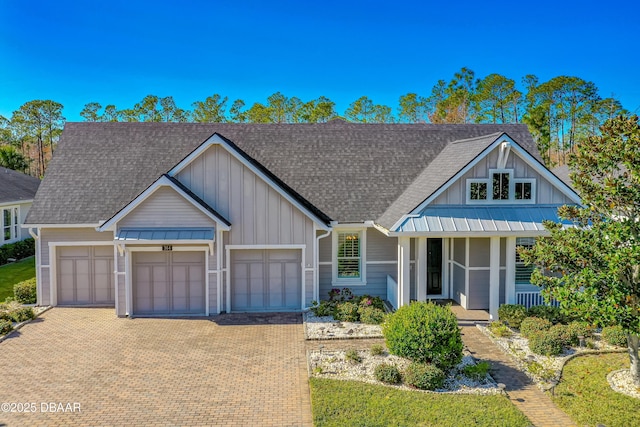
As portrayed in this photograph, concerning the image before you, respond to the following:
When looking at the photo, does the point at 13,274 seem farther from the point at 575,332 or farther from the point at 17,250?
the point at 575,332

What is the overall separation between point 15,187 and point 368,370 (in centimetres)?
3013

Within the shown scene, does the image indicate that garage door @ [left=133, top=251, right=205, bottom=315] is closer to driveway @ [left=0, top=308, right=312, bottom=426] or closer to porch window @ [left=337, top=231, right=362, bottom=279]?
driveway @ [left=0, top=308, right=312, bottom=426]

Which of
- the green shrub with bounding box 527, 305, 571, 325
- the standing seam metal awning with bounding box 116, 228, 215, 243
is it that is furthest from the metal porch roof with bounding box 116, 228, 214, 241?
the green shrub with bounding box 527, 305, 571, 325

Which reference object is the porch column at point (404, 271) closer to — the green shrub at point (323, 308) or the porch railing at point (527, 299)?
the green shrub at point (323, 308)

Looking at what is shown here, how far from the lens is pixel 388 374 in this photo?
10.6 meters

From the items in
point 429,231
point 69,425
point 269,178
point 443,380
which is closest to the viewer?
point 69,425

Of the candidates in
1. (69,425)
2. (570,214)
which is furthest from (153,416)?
(570,214)

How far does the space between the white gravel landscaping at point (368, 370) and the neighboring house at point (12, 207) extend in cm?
2218

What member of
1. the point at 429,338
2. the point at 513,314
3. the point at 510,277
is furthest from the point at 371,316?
the point at 510,277

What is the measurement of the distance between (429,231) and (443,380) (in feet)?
16.5

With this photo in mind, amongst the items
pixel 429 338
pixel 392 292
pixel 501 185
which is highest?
pixel 501 185

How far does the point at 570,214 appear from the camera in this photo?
11016 millimetres

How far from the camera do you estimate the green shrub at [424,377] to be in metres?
10.3

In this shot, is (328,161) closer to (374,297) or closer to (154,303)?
(374,297)
